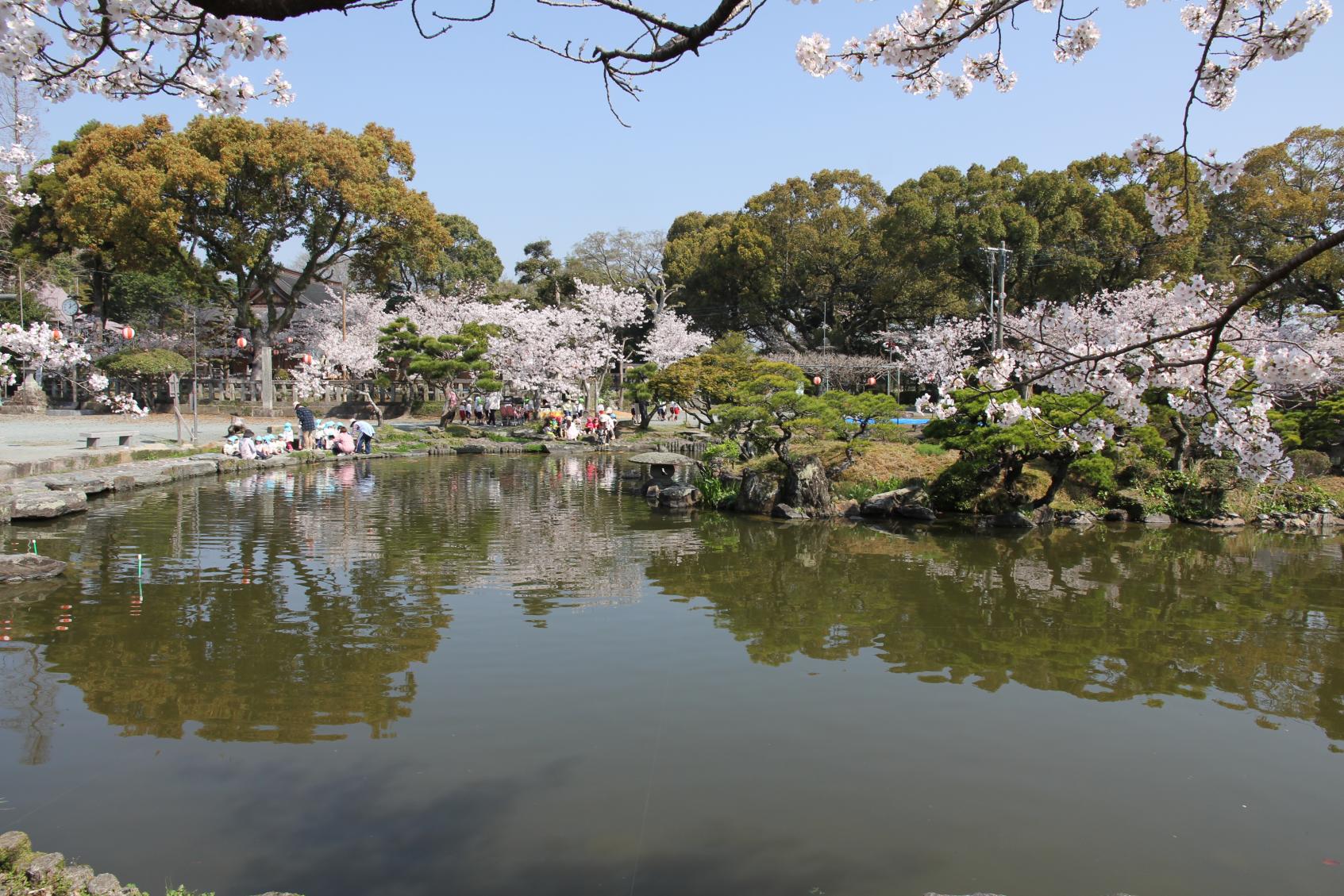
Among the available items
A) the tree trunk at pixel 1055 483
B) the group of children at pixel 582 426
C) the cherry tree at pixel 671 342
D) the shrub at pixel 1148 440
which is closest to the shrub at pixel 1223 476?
the shrub at pixel 1148 440

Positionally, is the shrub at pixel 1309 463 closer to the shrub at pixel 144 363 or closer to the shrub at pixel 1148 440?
the shrub at pixel 1148 440

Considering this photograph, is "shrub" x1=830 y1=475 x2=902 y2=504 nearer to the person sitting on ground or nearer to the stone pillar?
the person sitting on ground

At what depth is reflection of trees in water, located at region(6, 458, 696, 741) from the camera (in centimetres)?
532

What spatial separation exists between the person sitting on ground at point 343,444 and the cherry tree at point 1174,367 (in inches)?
539

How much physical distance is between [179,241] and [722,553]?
24.9 metres

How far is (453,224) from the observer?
42531mm

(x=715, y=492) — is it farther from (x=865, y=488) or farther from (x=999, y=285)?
(x=999, y=285)

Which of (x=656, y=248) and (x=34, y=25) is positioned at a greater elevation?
(x=656, y=248)

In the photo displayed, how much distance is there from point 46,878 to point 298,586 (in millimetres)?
5218

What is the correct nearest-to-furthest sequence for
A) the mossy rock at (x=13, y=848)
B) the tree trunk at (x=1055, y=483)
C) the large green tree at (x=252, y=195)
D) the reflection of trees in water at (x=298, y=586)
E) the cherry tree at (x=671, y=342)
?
1. the mossy rock at (x=13, y=848)
2. the reflection of trees in water at (x=298, y=586)
3. the tree trunk at (x=1055, y=483)
4. the large green tree at (x=252, y=195)
5. the cherry tree at (x=671, y=342)

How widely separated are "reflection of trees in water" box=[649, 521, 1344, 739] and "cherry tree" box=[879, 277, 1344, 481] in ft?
5.24

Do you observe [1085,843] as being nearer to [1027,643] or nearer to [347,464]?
[1027,643]

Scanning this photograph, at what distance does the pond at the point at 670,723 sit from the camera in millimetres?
3711

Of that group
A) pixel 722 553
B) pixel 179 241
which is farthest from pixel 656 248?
pixel 722 553
